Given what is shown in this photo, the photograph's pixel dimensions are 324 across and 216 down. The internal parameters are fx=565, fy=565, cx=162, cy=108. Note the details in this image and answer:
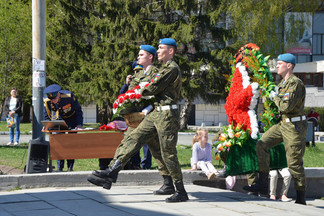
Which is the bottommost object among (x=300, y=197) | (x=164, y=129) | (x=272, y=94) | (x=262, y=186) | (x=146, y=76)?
(x=300, y=197)

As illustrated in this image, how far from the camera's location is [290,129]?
786 cm

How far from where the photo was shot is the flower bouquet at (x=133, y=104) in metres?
7.46

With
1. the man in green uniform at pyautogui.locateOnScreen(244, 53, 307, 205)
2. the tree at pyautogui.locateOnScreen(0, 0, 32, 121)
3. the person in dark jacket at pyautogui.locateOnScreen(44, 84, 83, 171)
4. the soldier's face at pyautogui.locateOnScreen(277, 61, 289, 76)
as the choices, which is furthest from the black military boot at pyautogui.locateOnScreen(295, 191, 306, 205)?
the tree at pyautogui.locateOnScreen(0, 0, 32, 121)

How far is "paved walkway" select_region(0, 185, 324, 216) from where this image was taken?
6.30 meters

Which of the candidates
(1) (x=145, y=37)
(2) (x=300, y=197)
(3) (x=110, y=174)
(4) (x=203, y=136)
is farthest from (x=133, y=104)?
(1) (x=145, y=37)

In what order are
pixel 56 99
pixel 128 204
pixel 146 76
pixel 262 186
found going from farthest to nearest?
1. pixel 56 99
2. pixel 262 186
3. pixel 146 76
4. pixel 128 204

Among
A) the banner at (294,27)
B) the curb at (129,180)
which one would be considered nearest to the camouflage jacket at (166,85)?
the curb at (129,180)

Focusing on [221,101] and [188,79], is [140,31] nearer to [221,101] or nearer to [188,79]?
[188,79]

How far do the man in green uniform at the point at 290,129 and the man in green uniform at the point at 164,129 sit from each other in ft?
5.17

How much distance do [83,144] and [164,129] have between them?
2.56 metres

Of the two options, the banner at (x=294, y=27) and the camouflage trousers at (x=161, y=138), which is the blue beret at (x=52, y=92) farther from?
the banner at (x=294, y=27)

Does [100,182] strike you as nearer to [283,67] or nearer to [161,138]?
Answer: [161,138]

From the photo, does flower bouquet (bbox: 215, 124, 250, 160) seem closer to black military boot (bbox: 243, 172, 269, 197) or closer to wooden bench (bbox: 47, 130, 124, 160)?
black military boot (bbox: 243, 172, 269, 197)

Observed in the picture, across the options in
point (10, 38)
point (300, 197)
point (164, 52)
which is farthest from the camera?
point (10, 38)
